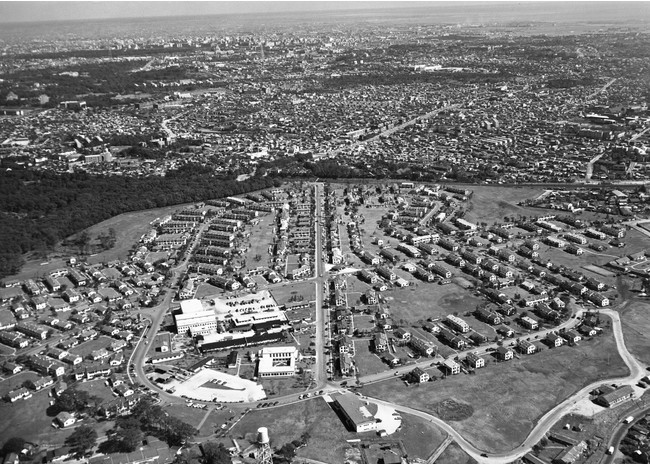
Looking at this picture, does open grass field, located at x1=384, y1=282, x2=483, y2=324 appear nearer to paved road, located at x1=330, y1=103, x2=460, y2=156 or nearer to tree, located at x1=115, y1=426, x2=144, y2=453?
tree, located at x1=115, y1=426, x2=144, y2=453

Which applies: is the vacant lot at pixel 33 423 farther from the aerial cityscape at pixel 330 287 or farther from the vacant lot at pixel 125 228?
the vacant lot at pixel 125 228

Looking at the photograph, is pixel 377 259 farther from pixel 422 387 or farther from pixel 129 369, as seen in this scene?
pixel 129 369

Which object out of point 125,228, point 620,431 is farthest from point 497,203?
point 125,228

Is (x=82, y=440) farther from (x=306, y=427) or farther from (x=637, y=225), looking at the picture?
(x=637, y=225)

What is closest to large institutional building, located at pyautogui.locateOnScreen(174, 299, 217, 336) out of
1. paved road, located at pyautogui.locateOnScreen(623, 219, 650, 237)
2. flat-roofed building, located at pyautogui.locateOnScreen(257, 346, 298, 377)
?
flat-roofed building, located at pyautogui.locateOnScreen(257, 346, 298, 377)

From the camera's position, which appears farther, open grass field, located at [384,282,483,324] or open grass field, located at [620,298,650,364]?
open grass field, located at [384,282,483,324]

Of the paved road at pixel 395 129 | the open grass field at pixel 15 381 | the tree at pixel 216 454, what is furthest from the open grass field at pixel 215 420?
the paved road at pixel 395 129
